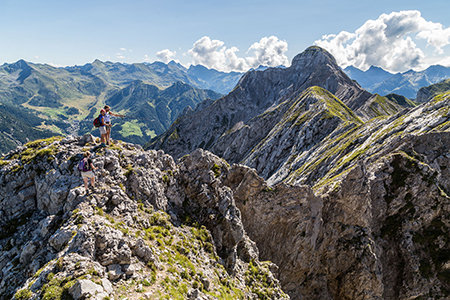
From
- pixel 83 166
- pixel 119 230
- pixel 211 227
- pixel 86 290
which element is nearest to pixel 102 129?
pixel 83 166

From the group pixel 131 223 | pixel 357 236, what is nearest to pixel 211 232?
pixel 131 223

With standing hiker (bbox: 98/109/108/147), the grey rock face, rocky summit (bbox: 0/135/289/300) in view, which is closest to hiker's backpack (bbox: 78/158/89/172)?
rocky summit (bbox: 0/135/289/300)

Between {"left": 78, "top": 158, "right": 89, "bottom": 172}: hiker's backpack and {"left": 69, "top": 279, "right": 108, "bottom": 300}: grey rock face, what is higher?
{"left": 78, "top": 158, "right": 89, "bottom": 172}: hiker's backpack

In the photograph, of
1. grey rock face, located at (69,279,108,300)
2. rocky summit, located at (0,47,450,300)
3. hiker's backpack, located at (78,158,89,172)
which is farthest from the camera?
hiker's backpack, located at (78,158,89,172)

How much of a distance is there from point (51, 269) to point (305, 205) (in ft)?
116

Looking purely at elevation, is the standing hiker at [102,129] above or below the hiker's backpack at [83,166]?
above

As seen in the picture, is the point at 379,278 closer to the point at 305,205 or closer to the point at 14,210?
the point at 305,205

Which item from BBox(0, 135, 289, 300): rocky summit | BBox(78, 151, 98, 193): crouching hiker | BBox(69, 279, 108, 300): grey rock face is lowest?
BBox(69, 279, 108, 300): grey rock face

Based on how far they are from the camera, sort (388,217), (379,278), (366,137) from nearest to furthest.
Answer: (379,278) < (388,217) < (366,137)

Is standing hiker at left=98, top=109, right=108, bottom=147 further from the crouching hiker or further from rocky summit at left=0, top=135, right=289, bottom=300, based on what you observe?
the crouching hiker

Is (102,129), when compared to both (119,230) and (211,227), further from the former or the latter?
(211,227)

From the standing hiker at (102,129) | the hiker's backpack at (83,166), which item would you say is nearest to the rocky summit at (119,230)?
the standing hiker at (102,129)

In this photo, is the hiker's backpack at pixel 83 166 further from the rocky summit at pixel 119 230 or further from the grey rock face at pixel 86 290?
the grey rock face at pixel 86 290

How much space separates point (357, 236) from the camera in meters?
40.2
